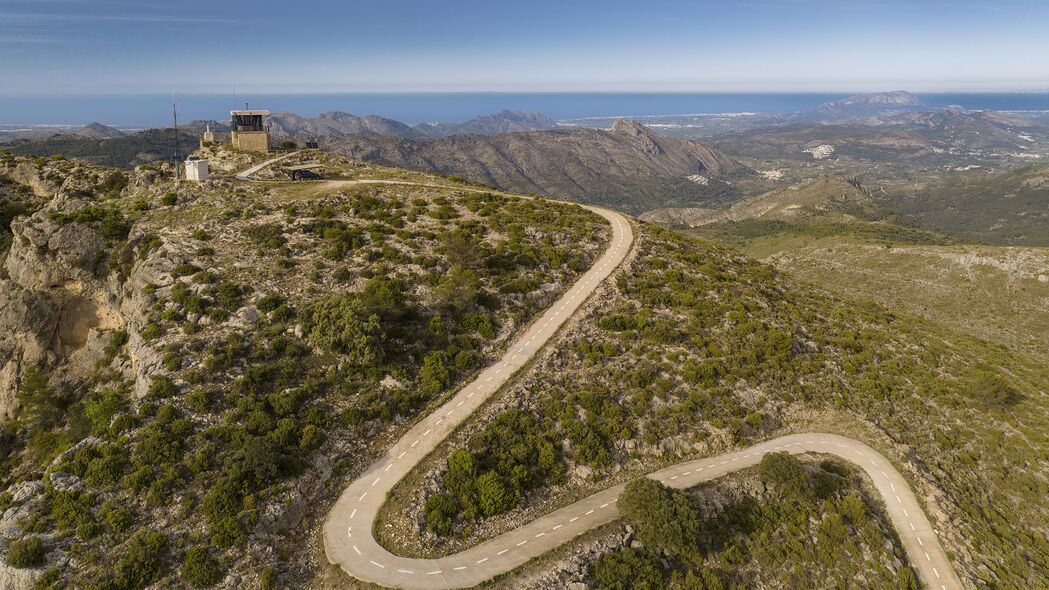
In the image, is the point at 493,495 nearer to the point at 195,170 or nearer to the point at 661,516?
the point at 661,516

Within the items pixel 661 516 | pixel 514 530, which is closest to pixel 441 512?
pixel 514 530

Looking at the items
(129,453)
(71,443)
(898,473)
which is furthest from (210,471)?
(898,473)

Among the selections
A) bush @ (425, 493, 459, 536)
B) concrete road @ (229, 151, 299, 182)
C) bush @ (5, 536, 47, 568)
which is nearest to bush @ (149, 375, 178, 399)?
bush @ (5, 536, 47, 568)

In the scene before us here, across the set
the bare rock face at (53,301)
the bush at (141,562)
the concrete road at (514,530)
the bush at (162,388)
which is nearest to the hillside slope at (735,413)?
the concrete road at (514,530)

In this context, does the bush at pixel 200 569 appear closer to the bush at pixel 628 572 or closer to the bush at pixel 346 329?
the bush at pixel 346 329

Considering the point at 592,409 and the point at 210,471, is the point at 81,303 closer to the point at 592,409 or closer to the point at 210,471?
the point at 210,471
